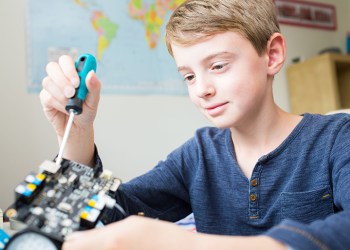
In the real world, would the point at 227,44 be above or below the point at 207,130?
above

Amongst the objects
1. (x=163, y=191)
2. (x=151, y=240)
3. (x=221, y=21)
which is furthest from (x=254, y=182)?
(x=151, y=240)

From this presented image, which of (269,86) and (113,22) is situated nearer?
(269,86)

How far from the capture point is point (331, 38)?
2.68 m

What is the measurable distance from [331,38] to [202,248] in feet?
8.65

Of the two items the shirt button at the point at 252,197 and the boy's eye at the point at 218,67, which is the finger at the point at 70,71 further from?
the shirt button at the point at 252,197

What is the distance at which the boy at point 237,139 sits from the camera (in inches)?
27.8

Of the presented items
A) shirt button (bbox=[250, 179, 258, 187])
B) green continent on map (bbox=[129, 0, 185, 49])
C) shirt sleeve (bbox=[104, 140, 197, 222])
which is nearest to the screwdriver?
shirt sleeve (bbox=[104, 140, 197, 222])

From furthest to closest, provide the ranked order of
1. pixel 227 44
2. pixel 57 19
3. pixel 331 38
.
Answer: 1. pixel 331 38
2. pixel 57 19
3. pixel 227 44

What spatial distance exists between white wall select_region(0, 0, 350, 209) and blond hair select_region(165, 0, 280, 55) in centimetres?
83

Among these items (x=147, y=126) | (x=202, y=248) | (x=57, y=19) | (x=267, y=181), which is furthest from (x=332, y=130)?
(x=57, y=19)

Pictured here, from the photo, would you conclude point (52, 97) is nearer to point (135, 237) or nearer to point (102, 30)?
point (135, 237)

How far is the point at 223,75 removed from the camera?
0.71 m

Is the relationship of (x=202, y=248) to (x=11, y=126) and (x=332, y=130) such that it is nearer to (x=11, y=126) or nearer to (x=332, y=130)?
(x=332, y=130)

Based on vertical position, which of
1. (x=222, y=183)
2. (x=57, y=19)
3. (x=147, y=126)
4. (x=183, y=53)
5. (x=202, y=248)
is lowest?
(x=147, y=126)
